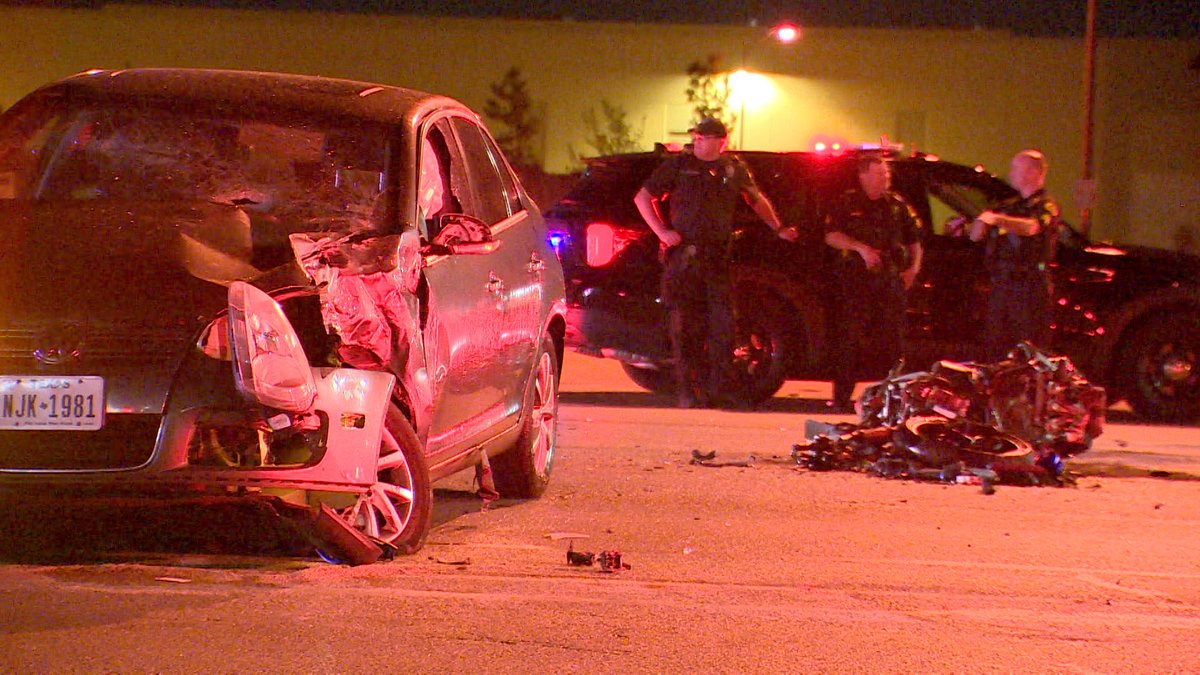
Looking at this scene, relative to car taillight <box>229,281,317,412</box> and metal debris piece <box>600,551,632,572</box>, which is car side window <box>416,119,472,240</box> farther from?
metal debris piece <box>600,551,632,572</box>

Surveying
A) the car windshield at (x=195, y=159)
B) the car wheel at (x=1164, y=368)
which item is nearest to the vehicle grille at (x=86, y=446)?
the car windshield at (x=195, y=159)

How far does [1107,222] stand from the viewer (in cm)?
4391

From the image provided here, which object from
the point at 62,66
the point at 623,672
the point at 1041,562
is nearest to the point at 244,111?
the point at 623,672

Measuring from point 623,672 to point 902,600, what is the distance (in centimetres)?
141

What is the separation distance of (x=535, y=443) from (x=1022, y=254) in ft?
14.6

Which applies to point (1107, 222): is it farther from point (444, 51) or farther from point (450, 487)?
point (450, 487)

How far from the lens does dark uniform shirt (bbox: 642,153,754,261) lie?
36.4 feet

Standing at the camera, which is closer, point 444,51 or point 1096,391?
point 1096,391

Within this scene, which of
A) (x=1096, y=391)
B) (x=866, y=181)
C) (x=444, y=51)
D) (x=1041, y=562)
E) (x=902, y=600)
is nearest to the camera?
(x=902, y=600)

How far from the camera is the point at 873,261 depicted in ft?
37.4

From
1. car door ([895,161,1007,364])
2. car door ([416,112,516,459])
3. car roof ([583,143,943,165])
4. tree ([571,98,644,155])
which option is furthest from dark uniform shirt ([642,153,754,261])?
tree ([571,98,644,155])

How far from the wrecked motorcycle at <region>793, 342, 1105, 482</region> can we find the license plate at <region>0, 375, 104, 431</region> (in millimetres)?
4476

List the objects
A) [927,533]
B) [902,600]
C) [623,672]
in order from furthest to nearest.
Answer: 1. [927,533]
2. [902,600]
3. [623,672]

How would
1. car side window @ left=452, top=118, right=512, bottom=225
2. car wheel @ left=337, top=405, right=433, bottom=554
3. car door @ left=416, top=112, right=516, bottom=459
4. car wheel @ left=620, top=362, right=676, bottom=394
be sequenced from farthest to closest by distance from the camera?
car wheel @ left=620, top=362, right=676, bottom=394, car side window @ left=452, top=118, right=512, bottom=225, car door @ left=416, top=112, right=516, bottom=459, car wheel @ left=337, top=405, right=433, bottom=554
